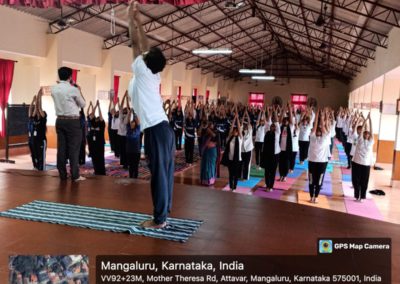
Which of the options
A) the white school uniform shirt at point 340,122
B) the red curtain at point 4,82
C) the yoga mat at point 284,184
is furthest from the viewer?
the white school uniform shirt at point 340,122

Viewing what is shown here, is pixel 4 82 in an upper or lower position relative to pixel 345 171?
upper

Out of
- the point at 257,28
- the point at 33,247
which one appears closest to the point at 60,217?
the point at 33,247

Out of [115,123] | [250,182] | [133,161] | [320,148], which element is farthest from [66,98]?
[115,123]

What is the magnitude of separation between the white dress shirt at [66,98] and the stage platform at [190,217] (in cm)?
83

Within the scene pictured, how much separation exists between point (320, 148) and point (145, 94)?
17.0 feet

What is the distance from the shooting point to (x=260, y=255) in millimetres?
2678

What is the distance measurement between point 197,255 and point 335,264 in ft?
2.78

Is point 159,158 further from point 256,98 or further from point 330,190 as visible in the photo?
point 256,98

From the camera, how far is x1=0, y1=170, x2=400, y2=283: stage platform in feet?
8.85

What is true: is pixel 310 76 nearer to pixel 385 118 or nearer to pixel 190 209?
pixel 385 118

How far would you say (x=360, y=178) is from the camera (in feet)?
26.3

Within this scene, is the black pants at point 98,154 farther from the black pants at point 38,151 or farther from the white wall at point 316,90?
the white wall at point 316,90

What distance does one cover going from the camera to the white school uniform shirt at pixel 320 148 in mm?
7340

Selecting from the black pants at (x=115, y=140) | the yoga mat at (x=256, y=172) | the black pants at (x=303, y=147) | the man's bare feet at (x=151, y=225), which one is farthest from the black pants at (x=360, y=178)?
the black pants at (x=115, y=140)
